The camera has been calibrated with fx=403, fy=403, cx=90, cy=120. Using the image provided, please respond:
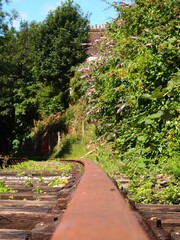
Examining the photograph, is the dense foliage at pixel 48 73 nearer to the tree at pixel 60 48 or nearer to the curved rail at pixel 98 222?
the tree at pixel 60 48

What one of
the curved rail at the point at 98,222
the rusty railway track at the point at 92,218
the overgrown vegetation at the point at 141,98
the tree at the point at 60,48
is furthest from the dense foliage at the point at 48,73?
the curved rail at the point at 98,222

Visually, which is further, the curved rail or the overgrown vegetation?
the overgrown vegetation

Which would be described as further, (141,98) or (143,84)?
(143,84)

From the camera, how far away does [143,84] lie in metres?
8.62

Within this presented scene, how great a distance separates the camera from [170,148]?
7.17 m

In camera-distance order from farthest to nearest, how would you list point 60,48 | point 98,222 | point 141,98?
1. point 60,48
2. point 141,98
3. point 98,222

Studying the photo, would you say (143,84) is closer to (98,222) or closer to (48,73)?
(98,222)

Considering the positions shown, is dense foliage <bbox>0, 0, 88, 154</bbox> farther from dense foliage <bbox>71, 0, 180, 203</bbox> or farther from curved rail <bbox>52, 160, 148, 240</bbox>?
curved rail <bbox>52, 160, 148, 240</bbox>

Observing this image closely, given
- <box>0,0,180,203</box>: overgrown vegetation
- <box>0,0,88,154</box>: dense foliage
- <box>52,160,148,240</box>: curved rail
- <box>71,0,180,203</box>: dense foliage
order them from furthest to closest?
1. <box>0,0,88,154</box>: dense foliage
2. <box>71,0,180,203</box>: dense foliage
3. <box>0,0,180,203</box>: overgrown vegetation
4. <box>52,160,148,240</box>: curved rail

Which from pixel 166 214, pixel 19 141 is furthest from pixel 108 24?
pixel 19 141

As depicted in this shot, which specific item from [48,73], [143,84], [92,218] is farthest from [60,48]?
[92,218]

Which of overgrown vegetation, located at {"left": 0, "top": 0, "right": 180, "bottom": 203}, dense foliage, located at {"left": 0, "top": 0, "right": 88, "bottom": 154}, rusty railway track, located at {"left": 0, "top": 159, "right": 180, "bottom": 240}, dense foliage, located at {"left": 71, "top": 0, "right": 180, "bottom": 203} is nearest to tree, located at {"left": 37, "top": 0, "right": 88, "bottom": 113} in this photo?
dense foliage, located at {"left": 0, "top": 0, "right": 88, "bottom": 154}

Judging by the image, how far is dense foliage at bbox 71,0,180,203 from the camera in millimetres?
6848

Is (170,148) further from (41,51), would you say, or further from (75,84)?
(41,51)
